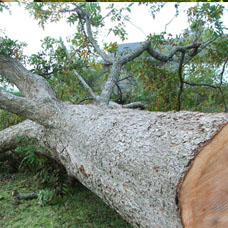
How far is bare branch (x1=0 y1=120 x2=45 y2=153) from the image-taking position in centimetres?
243

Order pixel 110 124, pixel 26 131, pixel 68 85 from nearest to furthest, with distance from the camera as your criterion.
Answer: pixel 110 124
pixel 26 131
pixel 68 85

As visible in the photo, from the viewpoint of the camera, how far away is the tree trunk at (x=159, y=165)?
102cm

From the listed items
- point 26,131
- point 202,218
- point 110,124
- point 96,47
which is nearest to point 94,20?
point 96,47

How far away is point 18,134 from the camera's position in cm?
259

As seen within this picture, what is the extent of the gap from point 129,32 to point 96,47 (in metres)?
0.51

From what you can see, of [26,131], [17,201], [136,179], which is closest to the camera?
[136,179]

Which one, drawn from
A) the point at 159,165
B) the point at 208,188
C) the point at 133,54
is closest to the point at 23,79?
the point at 133,54

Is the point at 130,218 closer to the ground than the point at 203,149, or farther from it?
closer to the ground

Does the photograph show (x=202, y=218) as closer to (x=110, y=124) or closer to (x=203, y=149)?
(x=203, y=149)

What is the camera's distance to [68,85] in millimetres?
3891

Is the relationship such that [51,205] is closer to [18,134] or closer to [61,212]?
[61,212]

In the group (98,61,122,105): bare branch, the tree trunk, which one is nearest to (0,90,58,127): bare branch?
the tree trunk

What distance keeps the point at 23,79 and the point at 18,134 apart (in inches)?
21.3

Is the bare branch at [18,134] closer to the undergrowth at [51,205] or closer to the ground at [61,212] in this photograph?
the undergrowth at [51,205]
